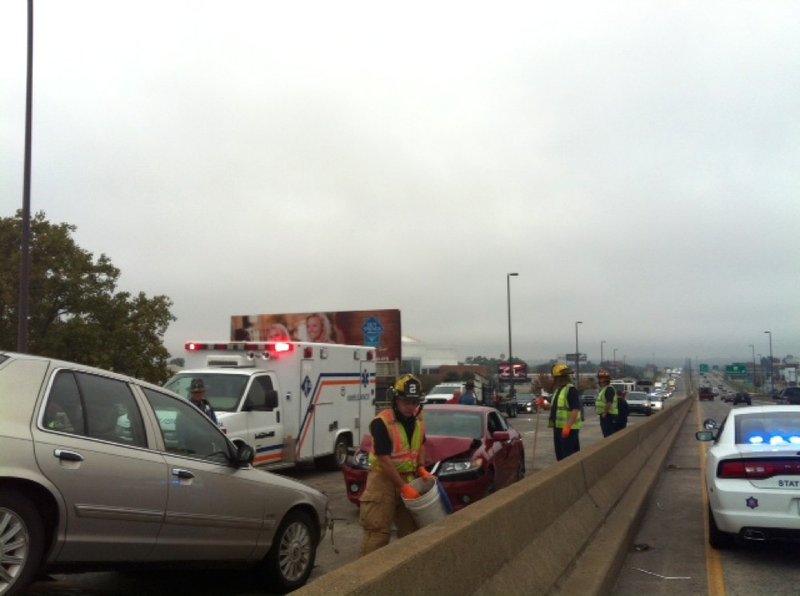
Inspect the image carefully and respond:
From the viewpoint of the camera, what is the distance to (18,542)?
4551 mm

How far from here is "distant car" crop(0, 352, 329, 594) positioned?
4629 millimetres

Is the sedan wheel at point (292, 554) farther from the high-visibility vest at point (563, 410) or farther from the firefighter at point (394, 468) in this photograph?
the high-visibility vest at point (563, 410)

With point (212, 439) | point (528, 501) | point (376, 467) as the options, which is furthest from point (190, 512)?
point (528, 501)

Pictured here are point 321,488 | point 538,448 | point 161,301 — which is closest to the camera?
point 321,488

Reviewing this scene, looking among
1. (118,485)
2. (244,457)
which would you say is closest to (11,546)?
(118,485)

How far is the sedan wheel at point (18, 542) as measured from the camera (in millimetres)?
4477

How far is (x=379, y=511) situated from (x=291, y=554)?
1299mm

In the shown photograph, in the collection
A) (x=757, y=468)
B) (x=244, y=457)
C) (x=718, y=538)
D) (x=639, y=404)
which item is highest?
(x=244, y=457)

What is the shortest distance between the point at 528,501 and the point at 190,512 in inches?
95.7

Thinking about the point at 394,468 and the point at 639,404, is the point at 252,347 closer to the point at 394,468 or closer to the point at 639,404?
the point at 394,468

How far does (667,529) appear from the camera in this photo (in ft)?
30.3

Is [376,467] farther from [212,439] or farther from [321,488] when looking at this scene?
[321,488]

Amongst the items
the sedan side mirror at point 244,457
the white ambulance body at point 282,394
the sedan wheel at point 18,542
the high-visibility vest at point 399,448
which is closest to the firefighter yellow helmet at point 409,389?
the high-visibility vest at point 399,448

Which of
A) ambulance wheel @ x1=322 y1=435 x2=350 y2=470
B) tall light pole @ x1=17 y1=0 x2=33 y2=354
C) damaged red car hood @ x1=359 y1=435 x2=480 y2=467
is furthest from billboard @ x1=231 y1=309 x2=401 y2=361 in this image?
damaged red car hood @ x1=359 y1=435 x2=480 y2=467
